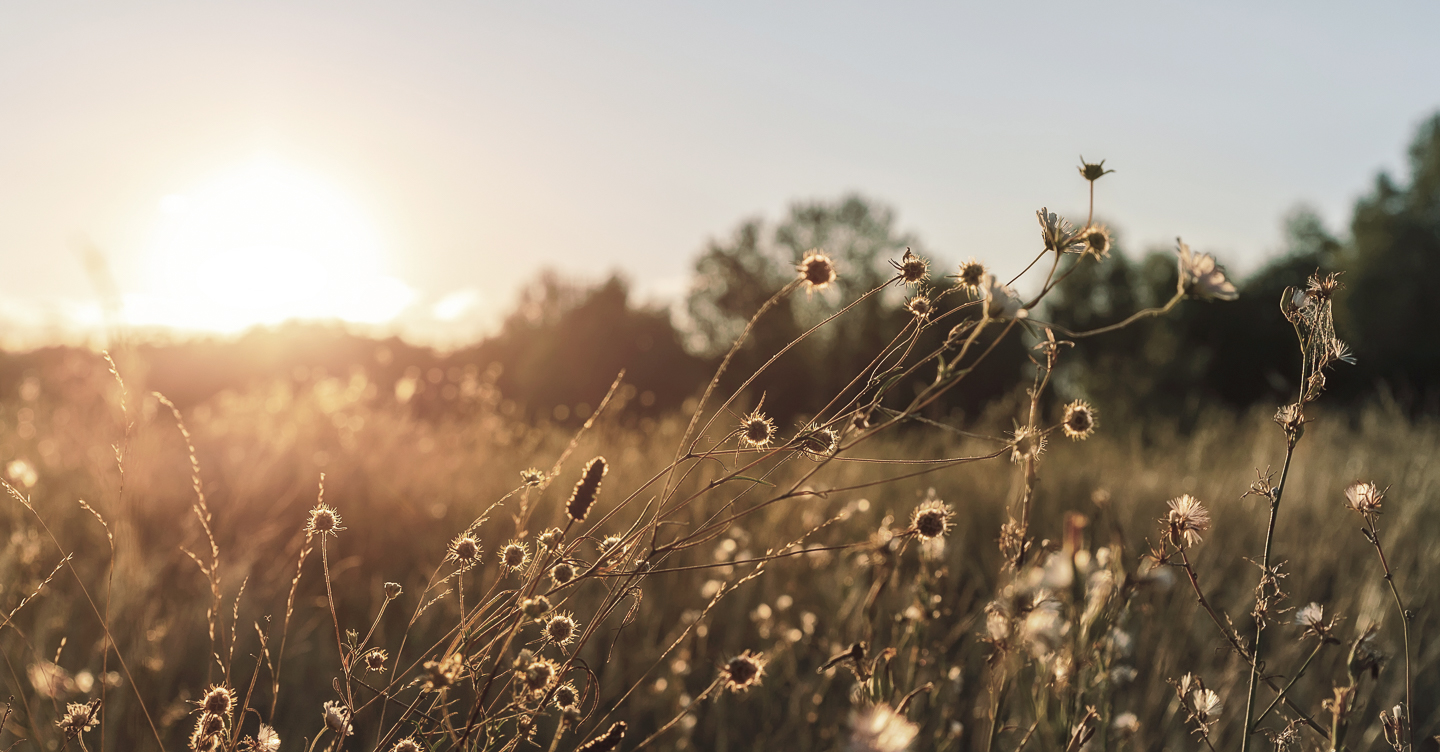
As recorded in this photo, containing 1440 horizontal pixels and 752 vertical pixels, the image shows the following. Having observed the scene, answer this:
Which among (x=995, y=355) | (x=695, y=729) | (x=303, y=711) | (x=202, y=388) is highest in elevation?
(x=995, y=355)

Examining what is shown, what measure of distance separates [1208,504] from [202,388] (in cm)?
2038

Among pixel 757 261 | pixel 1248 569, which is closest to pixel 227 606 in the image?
pixel 1248 569

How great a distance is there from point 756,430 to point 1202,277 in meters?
0.51

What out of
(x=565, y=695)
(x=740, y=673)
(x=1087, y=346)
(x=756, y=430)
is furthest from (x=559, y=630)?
(x=1087, y=346)

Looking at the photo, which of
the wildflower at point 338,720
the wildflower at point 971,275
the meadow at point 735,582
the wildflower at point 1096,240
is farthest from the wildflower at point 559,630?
the wildflower at point 1096,240

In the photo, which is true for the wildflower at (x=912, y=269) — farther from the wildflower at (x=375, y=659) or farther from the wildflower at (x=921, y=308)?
the wildflower at (x=375, y=659)

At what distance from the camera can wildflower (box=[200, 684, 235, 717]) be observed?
37.7 inches

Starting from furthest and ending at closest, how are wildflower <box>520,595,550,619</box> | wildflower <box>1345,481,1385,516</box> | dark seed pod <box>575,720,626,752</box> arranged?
wildflower <box>1345,481,1385,516</box> → dark seed pod <box>575,720,626,752</box> → wildflower <box>520,595,550,619</box>

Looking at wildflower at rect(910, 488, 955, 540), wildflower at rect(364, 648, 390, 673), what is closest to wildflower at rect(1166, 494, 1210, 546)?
wildflower at rect(910, 488, 955, 540)

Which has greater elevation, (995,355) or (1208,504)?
(995,355)

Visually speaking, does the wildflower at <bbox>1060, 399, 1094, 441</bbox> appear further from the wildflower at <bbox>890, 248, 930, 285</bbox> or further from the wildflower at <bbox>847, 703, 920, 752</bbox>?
the wildflower at <bbox>847, 703, 920, 752</bbox>

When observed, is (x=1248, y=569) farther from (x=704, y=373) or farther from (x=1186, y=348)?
(x=1186, y=348)

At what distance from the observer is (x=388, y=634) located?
256 centimetres

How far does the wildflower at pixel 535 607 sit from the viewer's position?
79cm
